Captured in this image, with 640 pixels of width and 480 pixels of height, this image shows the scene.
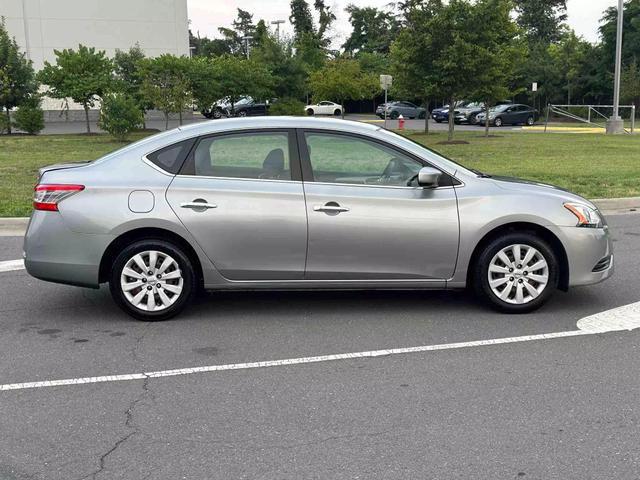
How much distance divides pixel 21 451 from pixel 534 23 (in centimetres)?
8272

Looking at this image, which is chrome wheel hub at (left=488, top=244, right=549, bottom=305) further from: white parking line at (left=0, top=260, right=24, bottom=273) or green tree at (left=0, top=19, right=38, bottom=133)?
green tree at (left=0, top=19, right=38, bottom=133)

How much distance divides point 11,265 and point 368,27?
275ft

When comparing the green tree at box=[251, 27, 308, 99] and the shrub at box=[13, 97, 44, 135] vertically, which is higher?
the green tree at box=[251, 27, 308, 99]

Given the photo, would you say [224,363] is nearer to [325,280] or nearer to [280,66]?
[325,280]

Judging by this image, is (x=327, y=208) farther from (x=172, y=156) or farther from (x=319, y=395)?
(x=319, y=395)

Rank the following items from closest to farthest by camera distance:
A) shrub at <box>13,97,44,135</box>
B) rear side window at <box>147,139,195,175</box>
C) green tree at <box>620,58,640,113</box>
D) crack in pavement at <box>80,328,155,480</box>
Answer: crack in pavement at <box>80,328,155,480</box> < rear side window at <box>147,139,195,175</box> < shrub at <box>13,97,44,135</box> < green tree at <box>620,58,640,113</box>

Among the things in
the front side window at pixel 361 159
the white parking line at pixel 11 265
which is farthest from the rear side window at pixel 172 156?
the white parking line at pixel 11 265

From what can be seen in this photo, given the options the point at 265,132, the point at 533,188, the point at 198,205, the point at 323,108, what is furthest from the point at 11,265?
the point at 323,108

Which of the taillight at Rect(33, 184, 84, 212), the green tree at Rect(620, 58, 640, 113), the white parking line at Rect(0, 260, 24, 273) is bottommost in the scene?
the white parking line at Rect(0, 260, 24, 273)

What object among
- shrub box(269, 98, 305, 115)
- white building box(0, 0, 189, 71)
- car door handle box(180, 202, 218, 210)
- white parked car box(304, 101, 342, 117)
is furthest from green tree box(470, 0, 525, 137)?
white building box(0, 0, 189, 71)

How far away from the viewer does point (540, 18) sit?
77688 millimetres

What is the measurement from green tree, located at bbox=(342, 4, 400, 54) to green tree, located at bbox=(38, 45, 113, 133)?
56.1 metres

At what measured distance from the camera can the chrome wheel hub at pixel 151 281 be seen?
5.61 m

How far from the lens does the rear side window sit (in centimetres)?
573
